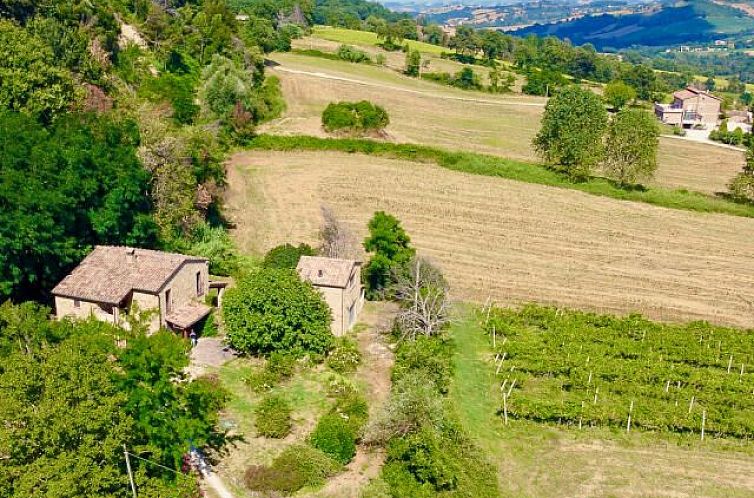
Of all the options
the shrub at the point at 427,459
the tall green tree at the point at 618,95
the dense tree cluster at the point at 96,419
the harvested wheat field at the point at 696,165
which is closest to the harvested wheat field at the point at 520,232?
the harvested wheat field at the point at 696,165

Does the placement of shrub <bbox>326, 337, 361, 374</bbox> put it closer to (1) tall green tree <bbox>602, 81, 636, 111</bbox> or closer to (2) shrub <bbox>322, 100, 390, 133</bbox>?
(2) shrub <bbox>322, 100, 390, 133</bbox>

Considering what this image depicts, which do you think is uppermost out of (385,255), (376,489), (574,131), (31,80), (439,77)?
(439,77)

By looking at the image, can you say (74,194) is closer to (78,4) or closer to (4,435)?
(4,435)

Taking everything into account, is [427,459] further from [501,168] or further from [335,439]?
[501,168]

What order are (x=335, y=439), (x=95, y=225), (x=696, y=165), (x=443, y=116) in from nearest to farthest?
(x=335, y=439) → (x=95, y=225) → (x=696, y=165) → (x=443, y=116)

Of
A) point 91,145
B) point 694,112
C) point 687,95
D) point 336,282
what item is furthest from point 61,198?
point 687,95

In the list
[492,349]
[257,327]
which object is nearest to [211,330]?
[257,327]

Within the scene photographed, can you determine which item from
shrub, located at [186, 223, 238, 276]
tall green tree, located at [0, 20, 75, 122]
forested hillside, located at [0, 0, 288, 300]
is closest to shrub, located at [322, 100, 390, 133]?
forested hillside, located at [0, 0, 288, 300]
